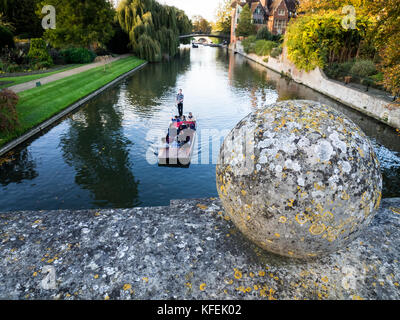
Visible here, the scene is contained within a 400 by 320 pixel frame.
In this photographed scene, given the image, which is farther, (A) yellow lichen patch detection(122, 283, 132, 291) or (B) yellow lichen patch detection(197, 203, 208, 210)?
(B) yellow lichen patch detection(197, 203, 208, 210)

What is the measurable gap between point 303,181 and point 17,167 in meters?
13.3

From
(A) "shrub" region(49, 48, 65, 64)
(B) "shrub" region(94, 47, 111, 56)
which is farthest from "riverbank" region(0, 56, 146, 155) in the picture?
(B) "shrub" region(94, 47, 111, 56)

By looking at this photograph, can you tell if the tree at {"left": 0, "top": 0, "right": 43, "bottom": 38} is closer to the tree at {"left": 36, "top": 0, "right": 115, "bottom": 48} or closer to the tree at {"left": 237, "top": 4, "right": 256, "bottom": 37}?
the tree at {"left": 36, "top": 0, "right": 115, "bottom": 48}

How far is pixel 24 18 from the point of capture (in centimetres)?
4375

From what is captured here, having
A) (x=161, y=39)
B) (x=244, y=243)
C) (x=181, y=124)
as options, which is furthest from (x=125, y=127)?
(x=161, y=39)

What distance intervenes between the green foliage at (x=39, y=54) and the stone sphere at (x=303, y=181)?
36727 millimetres

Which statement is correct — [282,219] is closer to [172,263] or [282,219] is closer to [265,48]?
[172,263]

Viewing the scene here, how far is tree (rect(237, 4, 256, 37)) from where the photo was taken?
263ft

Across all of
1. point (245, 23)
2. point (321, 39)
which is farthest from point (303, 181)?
point (245, 23)

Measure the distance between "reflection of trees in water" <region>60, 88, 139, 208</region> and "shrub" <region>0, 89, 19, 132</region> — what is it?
2659 mm

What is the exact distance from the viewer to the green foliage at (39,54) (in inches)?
1267

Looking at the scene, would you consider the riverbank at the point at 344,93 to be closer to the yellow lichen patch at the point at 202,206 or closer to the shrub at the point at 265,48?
the shrub at the point at 265,48
